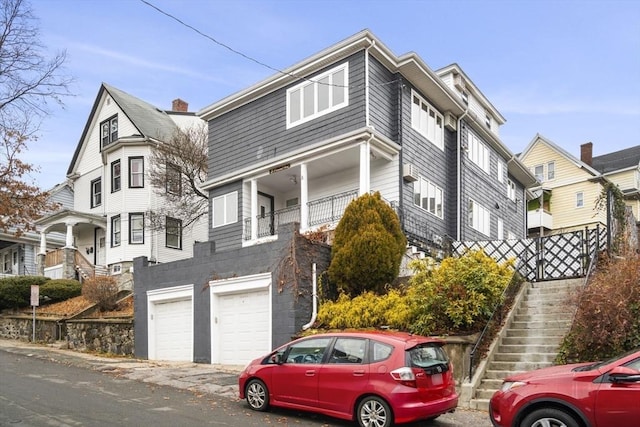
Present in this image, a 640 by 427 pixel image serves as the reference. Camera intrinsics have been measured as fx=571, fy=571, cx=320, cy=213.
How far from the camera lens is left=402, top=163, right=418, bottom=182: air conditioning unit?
18.0 metres

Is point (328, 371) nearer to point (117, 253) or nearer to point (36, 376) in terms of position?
point (36, 376)

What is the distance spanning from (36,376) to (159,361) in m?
4.82

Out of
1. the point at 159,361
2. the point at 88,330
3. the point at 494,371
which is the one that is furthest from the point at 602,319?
the point at 88,330

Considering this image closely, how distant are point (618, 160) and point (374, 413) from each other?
1667 inches

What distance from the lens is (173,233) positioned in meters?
30.2

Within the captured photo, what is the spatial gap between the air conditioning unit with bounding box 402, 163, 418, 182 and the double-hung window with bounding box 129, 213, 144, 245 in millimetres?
16181

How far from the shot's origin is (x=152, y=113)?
33.5 metres

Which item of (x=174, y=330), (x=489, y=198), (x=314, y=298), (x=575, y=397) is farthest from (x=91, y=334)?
(x=575, y=397)

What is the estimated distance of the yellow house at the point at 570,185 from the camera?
40.0m

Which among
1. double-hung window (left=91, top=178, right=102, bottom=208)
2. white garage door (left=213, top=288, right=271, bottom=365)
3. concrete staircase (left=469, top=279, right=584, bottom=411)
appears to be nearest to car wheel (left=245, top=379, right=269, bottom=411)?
concrete staircase (left=469, top=279, right=584, bottom=411)

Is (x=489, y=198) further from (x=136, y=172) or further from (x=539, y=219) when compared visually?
(x=136, y=172)

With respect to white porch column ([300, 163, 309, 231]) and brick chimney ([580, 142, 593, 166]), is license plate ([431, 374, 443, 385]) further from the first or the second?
brick chimney ([580, 142, 593, 166])

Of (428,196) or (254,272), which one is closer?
(254,272)

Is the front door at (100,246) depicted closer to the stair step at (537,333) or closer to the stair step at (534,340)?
the stair step at (537,333)
